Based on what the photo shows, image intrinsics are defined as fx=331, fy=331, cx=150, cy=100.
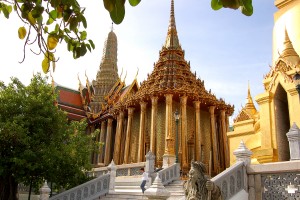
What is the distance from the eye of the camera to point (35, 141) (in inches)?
441

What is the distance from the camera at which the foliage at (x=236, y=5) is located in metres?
1.81

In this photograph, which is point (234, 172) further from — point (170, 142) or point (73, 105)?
point (73, 105)

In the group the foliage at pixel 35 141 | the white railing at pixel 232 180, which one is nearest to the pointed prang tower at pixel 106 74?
the foliage at pixel 35 141

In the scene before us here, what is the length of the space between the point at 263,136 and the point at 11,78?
950 centimetres

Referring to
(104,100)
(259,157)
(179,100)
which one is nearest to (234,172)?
(259,157)

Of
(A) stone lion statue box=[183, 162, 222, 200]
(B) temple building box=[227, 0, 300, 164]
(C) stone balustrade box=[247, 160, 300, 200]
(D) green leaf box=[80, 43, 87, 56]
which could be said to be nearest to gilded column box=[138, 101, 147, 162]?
(B) temple building box=[227, 0, 300, 164]

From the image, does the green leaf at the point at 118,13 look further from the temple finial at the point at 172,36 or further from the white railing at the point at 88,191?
the temple finial at the point at 172,36

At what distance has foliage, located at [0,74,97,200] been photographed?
35.0 ft

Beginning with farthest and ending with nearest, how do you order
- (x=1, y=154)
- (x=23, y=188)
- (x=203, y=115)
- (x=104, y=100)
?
(x=104, y=100) → (x=203, y=115) → (x=23, y=188) → (x=1, y=154)

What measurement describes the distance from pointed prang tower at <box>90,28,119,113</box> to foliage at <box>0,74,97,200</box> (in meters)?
18.6

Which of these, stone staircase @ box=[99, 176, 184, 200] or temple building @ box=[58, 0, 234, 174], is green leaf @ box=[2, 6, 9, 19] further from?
temple building @ box=[58, 0, 234, 174]

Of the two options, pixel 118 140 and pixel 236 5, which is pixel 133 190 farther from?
pixel 236 5

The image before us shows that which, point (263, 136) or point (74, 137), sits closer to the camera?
point (263, 136)

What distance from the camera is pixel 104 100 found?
31.5 metres
